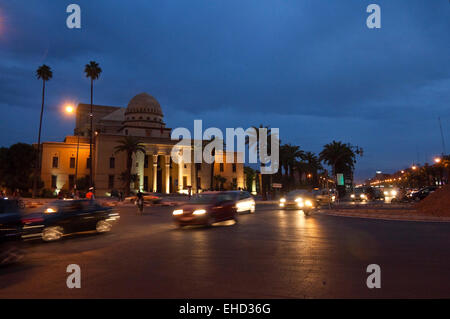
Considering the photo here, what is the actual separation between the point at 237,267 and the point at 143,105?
76528 mm

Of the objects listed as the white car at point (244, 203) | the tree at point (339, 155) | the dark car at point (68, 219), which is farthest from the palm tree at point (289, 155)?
the dark car at point (68, 219)

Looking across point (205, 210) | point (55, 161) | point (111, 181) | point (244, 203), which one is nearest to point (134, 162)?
point (111, 181)

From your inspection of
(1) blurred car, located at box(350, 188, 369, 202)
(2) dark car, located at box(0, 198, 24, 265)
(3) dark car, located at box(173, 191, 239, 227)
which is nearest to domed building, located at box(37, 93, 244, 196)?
(1) blurred car, located at box(350, 188, 369, 202)

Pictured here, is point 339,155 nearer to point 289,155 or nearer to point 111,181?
point 289,155

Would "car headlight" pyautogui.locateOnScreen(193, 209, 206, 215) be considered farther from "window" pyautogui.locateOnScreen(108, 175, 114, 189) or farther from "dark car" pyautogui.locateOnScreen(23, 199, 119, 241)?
"window" pyautogui.locateOnScreen(108, 175, 114, 189)

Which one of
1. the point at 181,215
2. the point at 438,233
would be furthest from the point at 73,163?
the point at 438,233

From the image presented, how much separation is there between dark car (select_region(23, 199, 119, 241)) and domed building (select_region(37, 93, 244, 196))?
51514mm

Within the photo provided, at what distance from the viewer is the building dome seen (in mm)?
79312

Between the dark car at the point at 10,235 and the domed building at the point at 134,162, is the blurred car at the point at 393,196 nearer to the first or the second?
the domed building at the point at 134,162

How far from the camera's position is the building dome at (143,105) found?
260 ft

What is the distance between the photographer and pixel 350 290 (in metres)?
5.41

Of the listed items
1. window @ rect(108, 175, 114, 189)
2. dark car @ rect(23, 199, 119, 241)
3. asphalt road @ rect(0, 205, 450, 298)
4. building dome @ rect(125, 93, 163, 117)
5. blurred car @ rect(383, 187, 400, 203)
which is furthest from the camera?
building dome @ rect(125, 93, 163, 117)

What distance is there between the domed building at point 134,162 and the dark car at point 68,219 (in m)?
51.5
